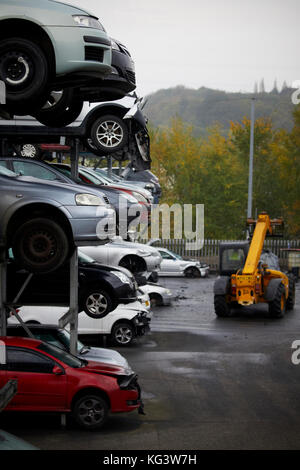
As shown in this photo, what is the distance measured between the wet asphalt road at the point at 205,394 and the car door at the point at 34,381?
0.48 metres

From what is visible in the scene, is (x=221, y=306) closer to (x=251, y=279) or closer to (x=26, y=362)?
(x=251, y=279)

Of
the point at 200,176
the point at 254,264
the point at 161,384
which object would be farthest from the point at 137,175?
the point at 200,176

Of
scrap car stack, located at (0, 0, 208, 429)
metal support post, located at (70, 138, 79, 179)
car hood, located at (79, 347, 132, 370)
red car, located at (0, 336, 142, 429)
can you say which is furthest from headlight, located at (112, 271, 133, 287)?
red car, located at (0, 336, 142, 429)

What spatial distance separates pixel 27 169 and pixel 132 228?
3.64 metres

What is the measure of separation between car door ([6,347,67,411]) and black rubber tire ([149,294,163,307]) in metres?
14.6

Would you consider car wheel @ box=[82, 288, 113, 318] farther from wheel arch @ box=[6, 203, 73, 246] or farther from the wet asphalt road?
wheel arch @ box=[6, 203, 73, 246]

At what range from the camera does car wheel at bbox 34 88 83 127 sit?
9945 millimetres

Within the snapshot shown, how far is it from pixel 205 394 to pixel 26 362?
410cm

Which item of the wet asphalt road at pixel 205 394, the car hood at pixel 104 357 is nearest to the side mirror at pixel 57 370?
the wet asphalt road at pixel 205 394

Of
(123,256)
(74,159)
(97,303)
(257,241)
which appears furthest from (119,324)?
(257,241)

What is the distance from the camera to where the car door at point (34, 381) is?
10633 millimetres

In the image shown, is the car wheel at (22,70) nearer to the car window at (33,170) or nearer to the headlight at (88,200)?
the headlight at (88,200)

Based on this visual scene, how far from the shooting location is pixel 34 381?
10664 mm

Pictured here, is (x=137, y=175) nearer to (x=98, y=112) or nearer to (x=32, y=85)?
(x=98, y=112)
